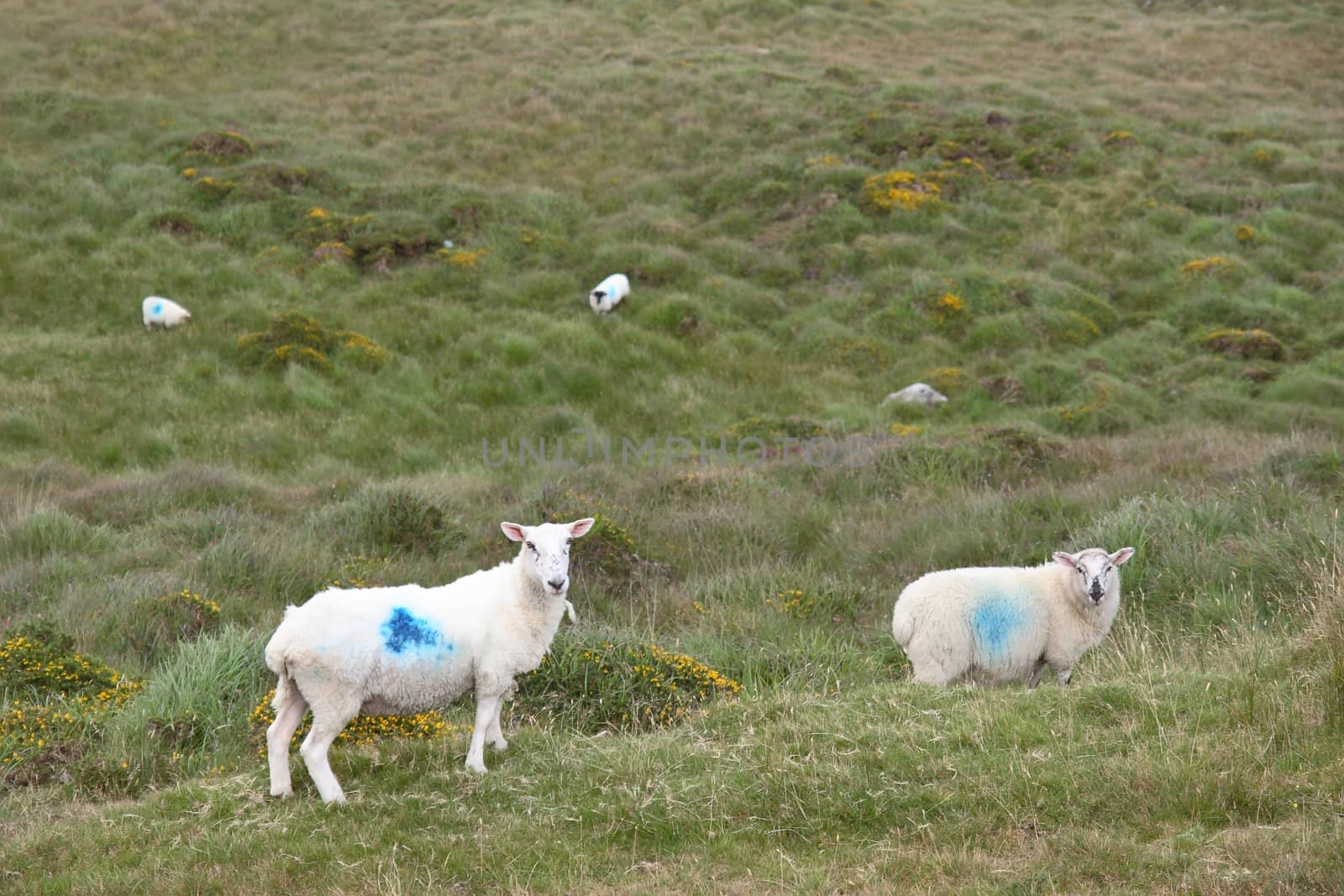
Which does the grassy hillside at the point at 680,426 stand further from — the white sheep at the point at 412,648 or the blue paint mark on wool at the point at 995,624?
the blue paint mark on wool at the point at 995,624

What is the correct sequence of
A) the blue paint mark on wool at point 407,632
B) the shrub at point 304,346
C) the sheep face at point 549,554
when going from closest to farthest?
the blue paint mark on wool at point 407,632 < the sheep face at point 549,554 < the shrub at point 304,346

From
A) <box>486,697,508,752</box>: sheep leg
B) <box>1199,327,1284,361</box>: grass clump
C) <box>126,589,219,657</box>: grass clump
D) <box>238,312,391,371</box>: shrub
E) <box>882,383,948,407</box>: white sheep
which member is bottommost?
<box>882,383,948,407</box>: white sheep

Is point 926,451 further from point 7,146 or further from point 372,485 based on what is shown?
point 7,146

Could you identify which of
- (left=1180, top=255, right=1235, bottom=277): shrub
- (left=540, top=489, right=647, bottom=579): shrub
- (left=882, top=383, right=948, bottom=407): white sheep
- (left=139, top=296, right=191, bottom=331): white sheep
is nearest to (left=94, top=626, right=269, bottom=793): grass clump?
(left=540, top=489, right=647, bottom=579): shrub

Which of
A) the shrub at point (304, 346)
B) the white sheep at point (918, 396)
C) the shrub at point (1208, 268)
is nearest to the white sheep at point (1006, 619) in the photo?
the white sheep at point (918, 396)

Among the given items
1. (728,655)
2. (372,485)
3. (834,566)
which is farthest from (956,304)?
(728,655)

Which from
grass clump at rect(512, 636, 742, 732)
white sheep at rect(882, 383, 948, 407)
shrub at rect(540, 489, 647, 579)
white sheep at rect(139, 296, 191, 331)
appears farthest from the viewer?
white sheep at rect(139, 296, 191, 331)

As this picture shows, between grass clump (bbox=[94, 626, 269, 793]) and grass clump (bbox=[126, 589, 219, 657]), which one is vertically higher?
grass clump (bbox=[94, 626, 269, 793])

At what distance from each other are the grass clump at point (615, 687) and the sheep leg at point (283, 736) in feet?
6.47

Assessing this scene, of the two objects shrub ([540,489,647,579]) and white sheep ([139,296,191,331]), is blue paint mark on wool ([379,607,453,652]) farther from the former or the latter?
white sheep ([139,296,191,331])

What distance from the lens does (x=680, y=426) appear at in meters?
17.6

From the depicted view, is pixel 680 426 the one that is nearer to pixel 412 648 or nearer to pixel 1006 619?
pixel 1006 619

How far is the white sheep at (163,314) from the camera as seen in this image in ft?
64.2

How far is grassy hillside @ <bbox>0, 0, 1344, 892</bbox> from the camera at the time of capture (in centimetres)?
550
